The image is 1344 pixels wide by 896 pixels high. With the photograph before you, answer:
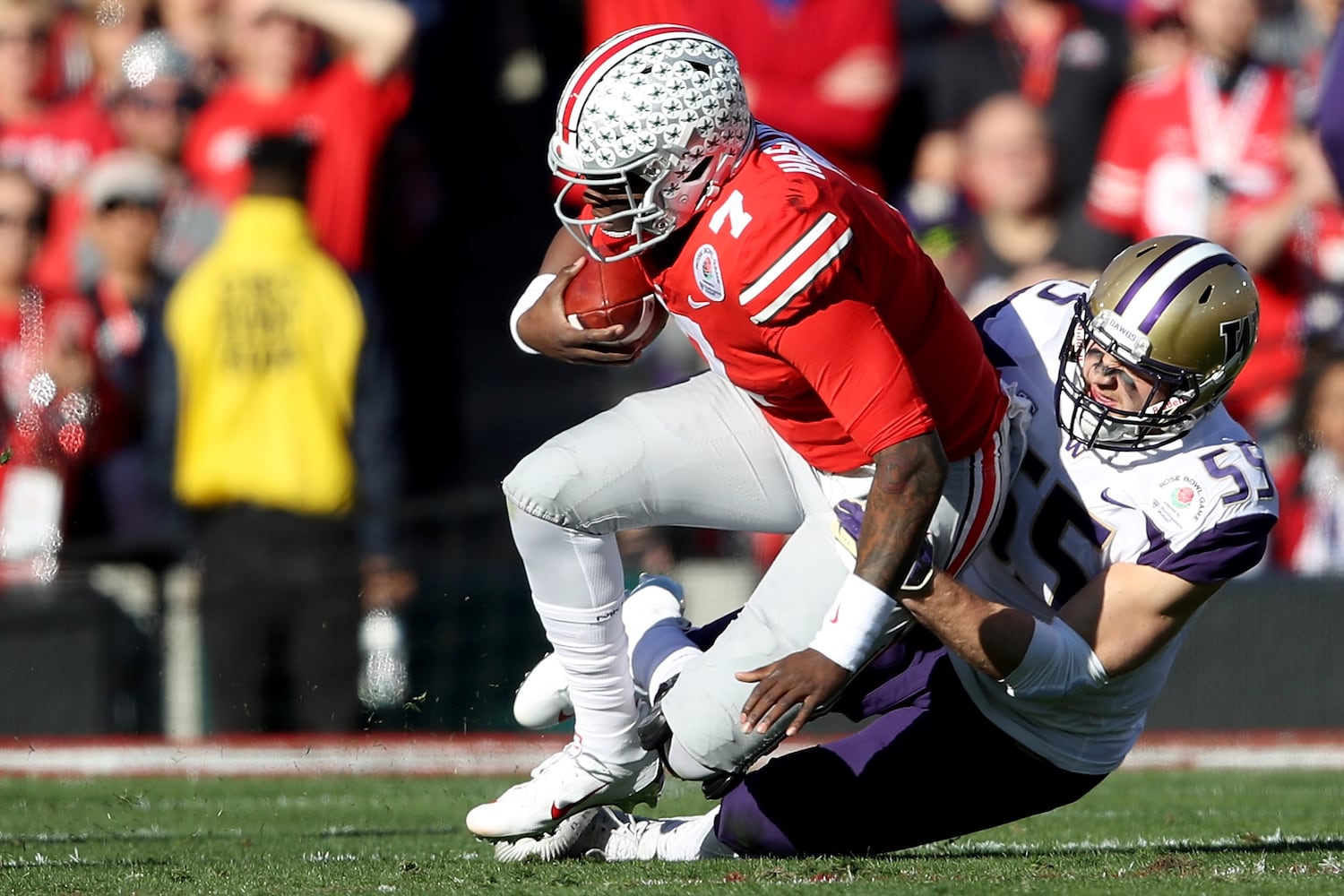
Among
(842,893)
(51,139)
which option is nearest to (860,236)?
(842,893)

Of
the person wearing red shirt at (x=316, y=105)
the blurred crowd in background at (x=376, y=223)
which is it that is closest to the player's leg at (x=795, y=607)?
the blurred crowd in background at (x=376, y=223)

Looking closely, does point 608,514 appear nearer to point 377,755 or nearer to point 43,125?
point 377,755

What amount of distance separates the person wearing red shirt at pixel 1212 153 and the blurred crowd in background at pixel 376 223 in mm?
14

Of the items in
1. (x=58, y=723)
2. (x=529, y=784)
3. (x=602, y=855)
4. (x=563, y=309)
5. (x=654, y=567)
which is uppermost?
(x=563, y=309)

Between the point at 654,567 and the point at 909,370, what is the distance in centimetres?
483

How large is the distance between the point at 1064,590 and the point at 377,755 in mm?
3866

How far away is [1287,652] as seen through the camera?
25.8ft

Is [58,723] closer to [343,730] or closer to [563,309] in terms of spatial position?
[343,730]

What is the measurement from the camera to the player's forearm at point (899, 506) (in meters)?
3.53

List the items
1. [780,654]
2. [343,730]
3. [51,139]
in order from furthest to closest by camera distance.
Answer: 1. [51,139]
2. [343,730]
3. [780,654]

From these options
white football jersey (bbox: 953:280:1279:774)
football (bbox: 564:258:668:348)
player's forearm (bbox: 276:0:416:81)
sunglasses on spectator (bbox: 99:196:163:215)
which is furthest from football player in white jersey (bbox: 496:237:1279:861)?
sunglasses on spectator (bbox: 99:196:163:215)

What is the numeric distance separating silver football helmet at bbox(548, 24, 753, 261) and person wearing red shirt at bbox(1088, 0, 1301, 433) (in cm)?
509

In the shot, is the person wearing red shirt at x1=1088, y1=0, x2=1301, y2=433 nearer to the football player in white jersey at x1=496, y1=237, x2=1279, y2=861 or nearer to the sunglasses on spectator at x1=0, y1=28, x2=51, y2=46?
the football player in white jersey at x1=496, y1=237, x2=1279, y2=861

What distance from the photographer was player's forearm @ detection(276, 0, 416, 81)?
9.01 m
